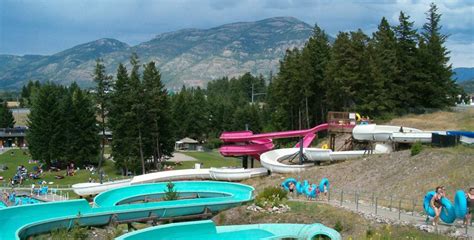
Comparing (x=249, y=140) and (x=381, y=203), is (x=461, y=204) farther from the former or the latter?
(x=249, y=140)

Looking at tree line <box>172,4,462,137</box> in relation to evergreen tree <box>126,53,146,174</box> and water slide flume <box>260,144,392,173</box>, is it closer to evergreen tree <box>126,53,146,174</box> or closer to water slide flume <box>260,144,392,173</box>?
water slide flume <box>260,144,392,173</box>

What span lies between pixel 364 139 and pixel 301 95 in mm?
21594

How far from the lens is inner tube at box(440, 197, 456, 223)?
19.0 metres

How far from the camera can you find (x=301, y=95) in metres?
58.9

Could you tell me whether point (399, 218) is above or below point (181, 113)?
below

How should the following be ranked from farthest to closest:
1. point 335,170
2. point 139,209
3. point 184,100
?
point 184,100 → point 335,170 → point 139,209

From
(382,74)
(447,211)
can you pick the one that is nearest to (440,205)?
(447,211)

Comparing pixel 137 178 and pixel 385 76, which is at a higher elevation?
pixel 385 76

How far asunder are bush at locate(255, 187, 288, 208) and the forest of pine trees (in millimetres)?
23241

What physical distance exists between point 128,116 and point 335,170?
28719mm

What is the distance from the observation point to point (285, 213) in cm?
2458

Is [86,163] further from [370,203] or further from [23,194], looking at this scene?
[370,203]

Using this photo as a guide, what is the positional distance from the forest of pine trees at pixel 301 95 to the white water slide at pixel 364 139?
→ 1073cm

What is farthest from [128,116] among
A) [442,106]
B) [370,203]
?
[370,203]
